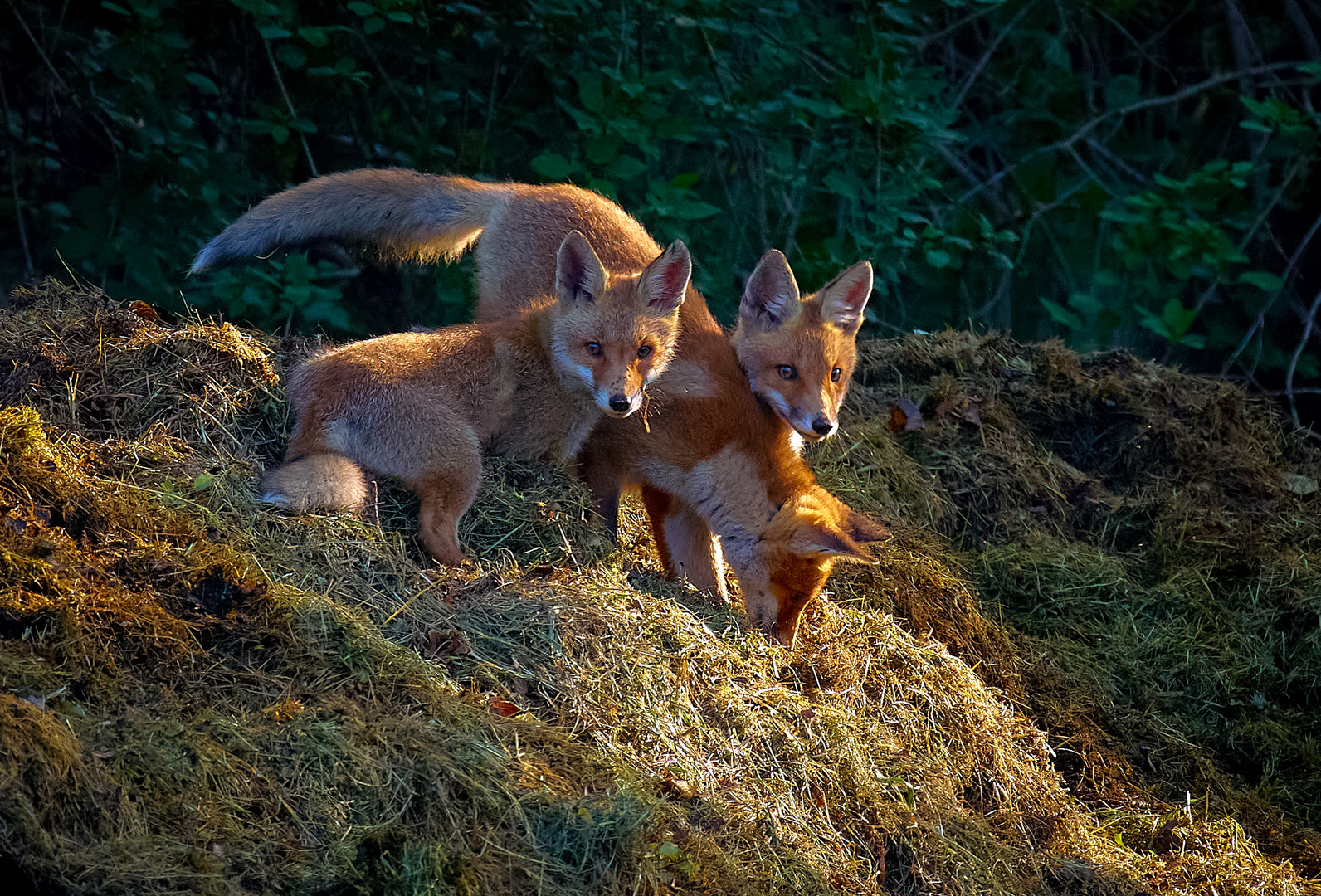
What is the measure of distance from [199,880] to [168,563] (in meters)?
1.06

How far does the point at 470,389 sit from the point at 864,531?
1577mm

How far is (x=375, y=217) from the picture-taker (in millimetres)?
4965

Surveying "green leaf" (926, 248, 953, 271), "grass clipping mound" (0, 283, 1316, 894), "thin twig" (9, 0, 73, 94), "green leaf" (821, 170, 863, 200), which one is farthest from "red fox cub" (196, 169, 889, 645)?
"thin twig" (9, 0, 73, 94)

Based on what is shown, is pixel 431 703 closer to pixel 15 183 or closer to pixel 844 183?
pixel 844 183

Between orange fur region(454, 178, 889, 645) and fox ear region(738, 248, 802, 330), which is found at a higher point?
fox ear region(738, 248, 802, 330)

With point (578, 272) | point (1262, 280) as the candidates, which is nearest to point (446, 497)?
point (578, 272)

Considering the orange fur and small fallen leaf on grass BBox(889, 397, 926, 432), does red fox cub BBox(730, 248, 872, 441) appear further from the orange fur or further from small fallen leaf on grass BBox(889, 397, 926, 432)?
small fallen leaf on grass BBox(889, 397, 926, 432)

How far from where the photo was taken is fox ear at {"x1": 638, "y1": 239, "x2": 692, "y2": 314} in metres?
4.41

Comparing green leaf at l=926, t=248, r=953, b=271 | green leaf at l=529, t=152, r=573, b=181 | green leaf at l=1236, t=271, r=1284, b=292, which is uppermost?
green leaf at l=529, t=152, r=573, b=181

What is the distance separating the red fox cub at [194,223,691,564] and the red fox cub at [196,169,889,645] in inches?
5.8

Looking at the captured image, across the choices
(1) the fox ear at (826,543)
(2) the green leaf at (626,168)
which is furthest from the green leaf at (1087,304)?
(1) the fox ear at (826,543)

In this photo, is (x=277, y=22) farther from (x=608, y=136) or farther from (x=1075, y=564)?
(x=1075, y=564)

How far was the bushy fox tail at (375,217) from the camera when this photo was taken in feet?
14.6

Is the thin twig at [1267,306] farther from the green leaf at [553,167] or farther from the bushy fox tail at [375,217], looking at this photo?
the bushy fox tail at [375,217]
